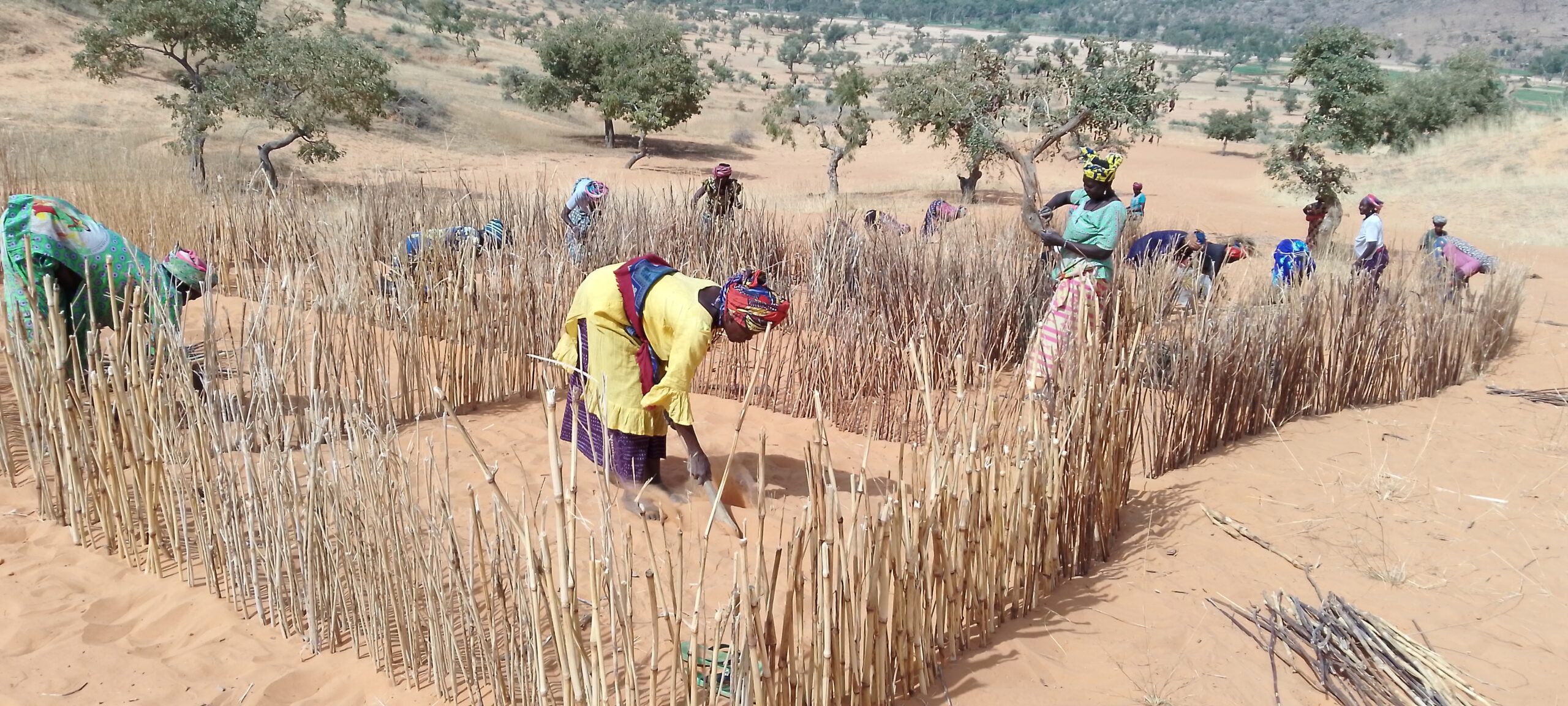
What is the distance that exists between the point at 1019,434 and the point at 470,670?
4.91ft

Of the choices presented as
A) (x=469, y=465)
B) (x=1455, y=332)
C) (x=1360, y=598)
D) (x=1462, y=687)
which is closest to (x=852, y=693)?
(x=1462, y=687)

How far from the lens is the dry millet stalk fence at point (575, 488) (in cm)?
187

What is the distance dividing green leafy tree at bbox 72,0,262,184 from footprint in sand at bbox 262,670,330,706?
30.5 ft

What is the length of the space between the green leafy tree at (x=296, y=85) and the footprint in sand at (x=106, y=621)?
29.1 feet

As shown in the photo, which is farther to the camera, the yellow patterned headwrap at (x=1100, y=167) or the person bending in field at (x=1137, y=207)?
the person bending in field at (x=1137, y=207)

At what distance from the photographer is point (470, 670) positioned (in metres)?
2.12

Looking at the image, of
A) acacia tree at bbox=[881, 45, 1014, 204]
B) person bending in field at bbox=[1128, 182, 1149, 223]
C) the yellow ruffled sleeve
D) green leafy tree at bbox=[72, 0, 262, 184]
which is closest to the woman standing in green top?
the yellow ruffled sleeve

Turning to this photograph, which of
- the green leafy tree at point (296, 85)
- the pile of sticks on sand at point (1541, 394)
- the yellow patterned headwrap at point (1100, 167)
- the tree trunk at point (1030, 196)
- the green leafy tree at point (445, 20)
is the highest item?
the green leafy tree at point (445, 20)

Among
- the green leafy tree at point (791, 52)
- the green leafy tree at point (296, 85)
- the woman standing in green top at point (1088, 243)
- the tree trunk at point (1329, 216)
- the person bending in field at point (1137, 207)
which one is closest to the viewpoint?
the woman standing in green top at point (1088, 243)

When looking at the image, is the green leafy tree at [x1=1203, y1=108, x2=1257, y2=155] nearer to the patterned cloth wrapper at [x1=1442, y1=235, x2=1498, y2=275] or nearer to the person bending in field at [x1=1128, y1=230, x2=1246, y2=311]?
the patterned cloth wrapper at [x1=1442, y1=235, x2=1498, y2=275]

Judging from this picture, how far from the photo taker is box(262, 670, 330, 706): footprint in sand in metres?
2.20

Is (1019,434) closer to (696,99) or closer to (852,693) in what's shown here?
(852,693)


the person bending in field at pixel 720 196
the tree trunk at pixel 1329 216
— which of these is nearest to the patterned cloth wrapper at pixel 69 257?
the person bending in field at pixel 720 196

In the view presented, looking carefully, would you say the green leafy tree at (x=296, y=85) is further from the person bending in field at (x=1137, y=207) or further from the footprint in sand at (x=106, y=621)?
the footprint in sand at (x=106, y=621)
